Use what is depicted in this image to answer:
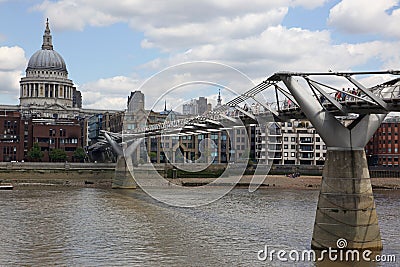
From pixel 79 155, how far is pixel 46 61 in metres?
57.4

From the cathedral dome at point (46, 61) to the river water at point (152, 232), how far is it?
11446cm

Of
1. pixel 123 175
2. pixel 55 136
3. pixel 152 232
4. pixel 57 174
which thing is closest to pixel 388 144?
pixel 123 175

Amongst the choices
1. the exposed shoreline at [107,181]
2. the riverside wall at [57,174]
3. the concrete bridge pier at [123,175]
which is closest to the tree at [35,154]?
the riverside wall at [57,174]

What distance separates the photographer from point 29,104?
160 metres

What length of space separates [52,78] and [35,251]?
138 m

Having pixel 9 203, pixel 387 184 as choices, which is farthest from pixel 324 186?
pixel 387 184

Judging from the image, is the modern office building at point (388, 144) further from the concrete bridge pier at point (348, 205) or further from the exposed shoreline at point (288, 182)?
the concrete bridge pier at point (348, 205)

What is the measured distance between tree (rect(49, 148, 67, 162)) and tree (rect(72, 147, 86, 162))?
3609mm

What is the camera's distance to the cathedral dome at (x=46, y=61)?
164375mm

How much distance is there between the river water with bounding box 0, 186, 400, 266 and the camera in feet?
87.8

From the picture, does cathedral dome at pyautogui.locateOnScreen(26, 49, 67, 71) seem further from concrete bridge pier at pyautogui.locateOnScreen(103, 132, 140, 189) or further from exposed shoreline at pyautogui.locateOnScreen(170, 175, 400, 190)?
concrete bridge pier at pyautogui.locateOnScreen(103, 132, 140, 189)

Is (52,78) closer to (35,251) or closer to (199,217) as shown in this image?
(199,217)

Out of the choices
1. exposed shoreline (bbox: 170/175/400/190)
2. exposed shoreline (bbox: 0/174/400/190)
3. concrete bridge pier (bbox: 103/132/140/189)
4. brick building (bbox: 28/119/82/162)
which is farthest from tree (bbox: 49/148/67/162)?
concrete bridge pier (bbox: 103/132/140/189)

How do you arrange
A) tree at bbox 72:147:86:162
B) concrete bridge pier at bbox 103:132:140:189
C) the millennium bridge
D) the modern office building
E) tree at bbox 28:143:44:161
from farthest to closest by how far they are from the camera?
tree at bbox 72:147:86:162 → tree at bbox 28:143:44:161 → the modern office building → concrete bridge pier at bbox 103:132:140:189 → the millennium bridge
